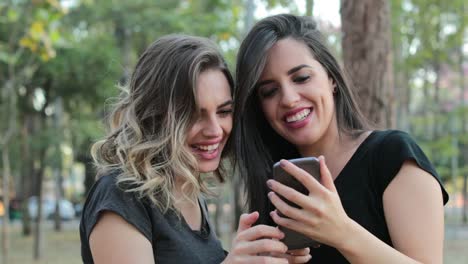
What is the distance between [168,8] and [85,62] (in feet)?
11.0

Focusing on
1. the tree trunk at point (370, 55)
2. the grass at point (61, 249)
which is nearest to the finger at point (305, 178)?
the tree trunk at point (370, 55)

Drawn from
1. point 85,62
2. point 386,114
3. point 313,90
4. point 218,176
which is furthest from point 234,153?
point 85,62

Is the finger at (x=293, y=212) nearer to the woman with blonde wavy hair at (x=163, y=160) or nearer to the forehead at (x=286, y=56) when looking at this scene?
the woman with blonde wavy hair at (x=163, y=160)

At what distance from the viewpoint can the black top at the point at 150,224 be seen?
6.46 ft

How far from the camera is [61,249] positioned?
16.3 m

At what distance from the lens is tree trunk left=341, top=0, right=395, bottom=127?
3803 millimetres

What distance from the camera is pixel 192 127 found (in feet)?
7.39

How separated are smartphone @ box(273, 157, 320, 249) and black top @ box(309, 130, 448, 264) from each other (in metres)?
0.37

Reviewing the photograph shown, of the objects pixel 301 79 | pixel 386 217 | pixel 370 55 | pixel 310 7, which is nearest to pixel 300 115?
pixel 301 79

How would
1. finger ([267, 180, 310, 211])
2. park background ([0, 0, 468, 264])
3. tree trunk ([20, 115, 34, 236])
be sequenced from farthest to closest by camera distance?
tree trunk ([20, 115, 34, 236]), park background ([0, 0, 468, 264]), finger ([267, 180, 310, 211])

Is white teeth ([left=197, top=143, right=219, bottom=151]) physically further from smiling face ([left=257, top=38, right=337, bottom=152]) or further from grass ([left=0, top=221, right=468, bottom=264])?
grass ([left=0, top=221, right=468, bottom=264])

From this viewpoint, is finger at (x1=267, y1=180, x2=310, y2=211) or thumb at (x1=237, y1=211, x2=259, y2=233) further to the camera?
thumb at (x1=237, y1=211, x2=259, y2=233)

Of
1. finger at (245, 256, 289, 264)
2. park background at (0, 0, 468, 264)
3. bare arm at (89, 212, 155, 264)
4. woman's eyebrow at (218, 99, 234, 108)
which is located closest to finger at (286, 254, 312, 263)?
finger at (245, 256, 289, 264)

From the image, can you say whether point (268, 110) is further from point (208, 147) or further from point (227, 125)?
point (208, 147)
